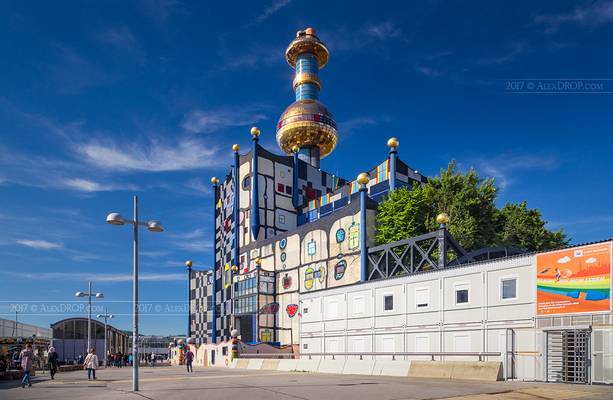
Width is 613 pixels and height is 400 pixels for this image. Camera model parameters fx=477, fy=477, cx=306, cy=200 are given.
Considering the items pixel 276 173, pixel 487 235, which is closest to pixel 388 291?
pixel 487 235

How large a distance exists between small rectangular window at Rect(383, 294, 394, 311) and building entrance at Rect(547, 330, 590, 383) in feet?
28.6

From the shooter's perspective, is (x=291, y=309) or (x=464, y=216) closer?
(x=464, y=216)

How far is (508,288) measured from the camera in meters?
18.3

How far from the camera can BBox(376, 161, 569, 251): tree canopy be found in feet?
109

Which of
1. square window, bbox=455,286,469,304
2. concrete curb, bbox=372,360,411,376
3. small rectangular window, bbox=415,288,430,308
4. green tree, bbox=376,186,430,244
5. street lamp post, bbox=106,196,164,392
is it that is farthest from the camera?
green tree, bbox=376,186,430,244

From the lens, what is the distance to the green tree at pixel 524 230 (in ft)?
123

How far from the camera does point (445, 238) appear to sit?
2594 centimetres

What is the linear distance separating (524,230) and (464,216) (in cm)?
666

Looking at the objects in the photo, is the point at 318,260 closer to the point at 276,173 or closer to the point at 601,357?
the point at 276,173

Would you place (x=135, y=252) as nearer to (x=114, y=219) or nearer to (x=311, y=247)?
(x=114, y=219)

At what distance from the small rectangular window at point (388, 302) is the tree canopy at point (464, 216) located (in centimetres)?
867

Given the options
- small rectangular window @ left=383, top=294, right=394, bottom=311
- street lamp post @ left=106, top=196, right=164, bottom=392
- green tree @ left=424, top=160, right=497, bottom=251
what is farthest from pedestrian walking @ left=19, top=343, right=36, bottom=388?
green tree @ left=424, top=160, right=497, bottom=251

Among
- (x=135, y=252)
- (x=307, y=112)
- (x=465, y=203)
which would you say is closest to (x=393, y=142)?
(x=465, y=203)

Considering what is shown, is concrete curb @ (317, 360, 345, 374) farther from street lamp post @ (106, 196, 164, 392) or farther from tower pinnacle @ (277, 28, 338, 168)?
tower pinnacle @ (277, 28, 338, 168)
